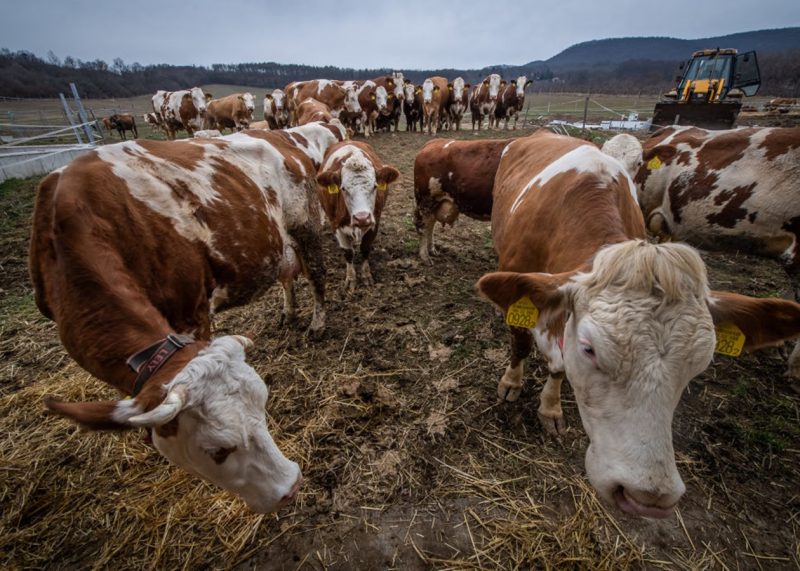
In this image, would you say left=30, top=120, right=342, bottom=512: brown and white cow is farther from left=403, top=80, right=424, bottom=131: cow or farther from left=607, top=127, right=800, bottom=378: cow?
left=403, top=80, right=424, bottom=131: cow

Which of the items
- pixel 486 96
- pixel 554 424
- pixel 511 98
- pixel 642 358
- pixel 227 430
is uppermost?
pixel 486 96

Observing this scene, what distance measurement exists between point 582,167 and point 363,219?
2.36 m

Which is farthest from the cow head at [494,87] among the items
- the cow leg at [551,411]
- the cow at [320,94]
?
the cow leg at [551,411]

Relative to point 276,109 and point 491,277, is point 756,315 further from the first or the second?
point 276,109

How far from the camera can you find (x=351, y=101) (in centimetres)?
1627

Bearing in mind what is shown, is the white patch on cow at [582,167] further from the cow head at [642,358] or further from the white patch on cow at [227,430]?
the white patch on cow at [227,430]

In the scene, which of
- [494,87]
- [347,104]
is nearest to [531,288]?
[347,104]

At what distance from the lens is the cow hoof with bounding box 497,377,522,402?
2961 millimetres

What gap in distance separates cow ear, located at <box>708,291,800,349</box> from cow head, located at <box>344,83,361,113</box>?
17.2m

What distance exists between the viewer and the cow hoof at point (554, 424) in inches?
106

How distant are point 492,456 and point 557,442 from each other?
510 millimetres

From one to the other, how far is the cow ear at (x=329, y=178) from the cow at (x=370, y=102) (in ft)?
48.0

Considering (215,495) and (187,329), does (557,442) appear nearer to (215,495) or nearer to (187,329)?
(215,495)

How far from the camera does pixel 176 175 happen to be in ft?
7.61
